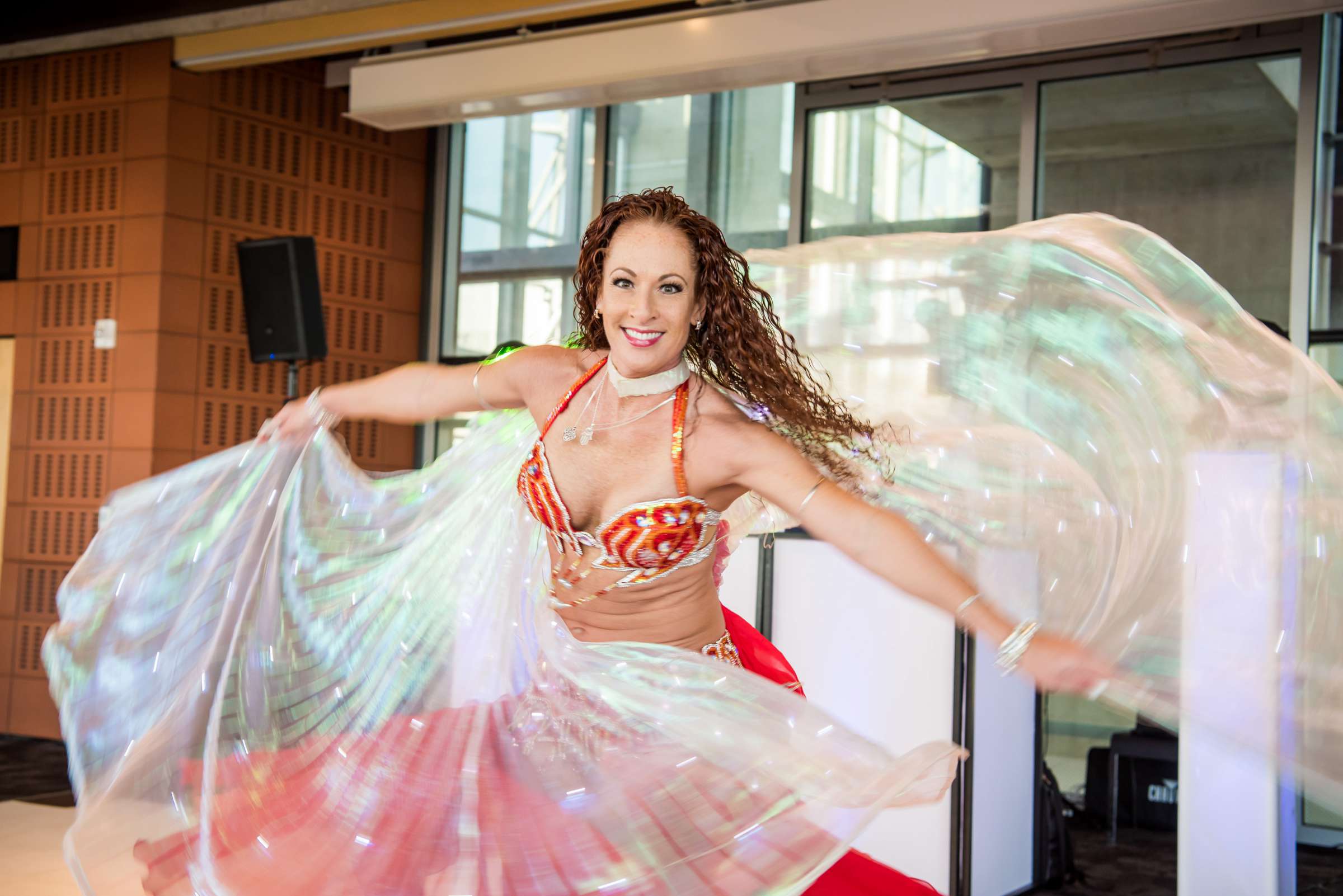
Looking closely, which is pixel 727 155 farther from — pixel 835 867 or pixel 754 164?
pixel 835 867

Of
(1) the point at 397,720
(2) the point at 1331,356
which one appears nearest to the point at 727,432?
(1) the point at 397,720

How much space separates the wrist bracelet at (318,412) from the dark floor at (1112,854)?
3.10m

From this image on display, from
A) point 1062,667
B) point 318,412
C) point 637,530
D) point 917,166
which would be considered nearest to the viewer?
point 1062,667

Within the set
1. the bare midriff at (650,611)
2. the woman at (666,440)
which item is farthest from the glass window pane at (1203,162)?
the bare midriff at (650,611)

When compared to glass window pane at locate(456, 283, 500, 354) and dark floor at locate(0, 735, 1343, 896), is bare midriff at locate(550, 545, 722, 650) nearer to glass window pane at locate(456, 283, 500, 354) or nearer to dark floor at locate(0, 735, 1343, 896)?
dark floor at locate(0, 735, 1343, 896)

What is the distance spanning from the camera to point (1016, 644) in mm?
1672

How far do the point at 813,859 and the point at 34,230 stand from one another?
6.66 m

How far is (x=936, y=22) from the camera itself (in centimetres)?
537

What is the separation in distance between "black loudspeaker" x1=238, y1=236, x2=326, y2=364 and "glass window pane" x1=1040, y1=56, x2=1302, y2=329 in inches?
146

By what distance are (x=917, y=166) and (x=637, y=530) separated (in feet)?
16.1

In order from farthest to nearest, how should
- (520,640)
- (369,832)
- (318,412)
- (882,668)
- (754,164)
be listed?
(754,164), (882,668), (318,412), (520,640), (369,832)

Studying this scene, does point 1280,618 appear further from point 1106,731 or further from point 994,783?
point 1106,731

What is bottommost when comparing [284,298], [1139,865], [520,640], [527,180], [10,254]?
[1139,865]

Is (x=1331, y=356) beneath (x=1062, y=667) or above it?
above
